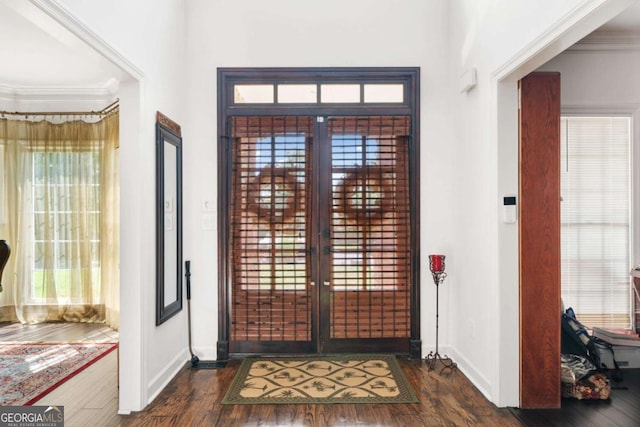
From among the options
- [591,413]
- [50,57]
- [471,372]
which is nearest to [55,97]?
[50,57]

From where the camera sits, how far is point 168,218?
129 inches

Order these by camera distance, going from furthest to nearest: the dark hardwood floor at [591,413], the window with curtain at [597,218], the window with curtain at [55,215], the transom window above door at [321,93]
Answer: the window with curtain at [55,215], the window with curtain at [597,218], the transom window above door at [321,93], the dark hardwood floor at [591,413]

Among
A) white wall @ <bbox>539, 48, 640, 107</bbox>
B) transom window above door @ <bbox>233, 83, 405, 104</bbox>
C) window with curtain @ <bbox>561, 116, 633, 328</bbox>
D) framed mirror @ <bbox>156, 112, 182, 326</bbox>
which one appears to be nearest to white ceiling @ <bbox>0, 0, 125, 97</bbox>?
framed mirror @ <bbox>156, 112, 182, 326</bbox>

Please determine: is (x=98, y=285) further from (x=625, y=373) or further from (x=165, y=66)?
(x=625, y=373)

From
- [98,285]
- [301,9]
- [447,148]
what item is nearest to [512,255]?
[447,148]

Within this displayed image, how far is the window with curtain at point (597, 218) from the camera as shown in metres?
3.99

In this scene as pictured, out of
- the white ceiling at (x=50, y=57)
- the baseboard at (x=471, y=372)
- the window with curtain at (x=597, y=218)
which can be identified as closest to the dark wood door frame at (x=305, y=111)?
the baseboard at (x=471, y=372)

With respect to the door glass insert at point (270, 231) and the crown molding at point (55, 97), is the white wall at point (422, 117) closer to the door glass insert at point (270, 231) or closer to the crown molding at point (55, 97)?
the door glass insert at point (270, 231)

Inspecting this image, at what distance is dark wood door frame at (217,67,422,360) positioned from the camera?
3.79m

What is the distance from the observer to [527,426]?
254 cm

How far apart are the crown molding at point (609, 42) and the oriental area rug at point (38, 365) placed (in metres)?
5.36

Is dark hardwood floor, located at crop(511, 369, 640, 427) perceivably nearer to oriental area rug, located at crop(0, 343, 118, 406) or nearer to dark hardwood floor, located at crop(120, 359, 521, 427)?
dark hardwood floor, located at crop(120, 359, 521, 427)

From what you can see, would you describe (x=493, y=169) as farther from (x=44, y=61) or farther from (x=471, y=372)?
(x=44, y=61)

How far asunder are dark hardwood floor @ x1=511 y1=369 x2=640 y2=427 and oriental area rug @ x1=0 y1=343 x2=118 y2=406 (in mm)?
3438
